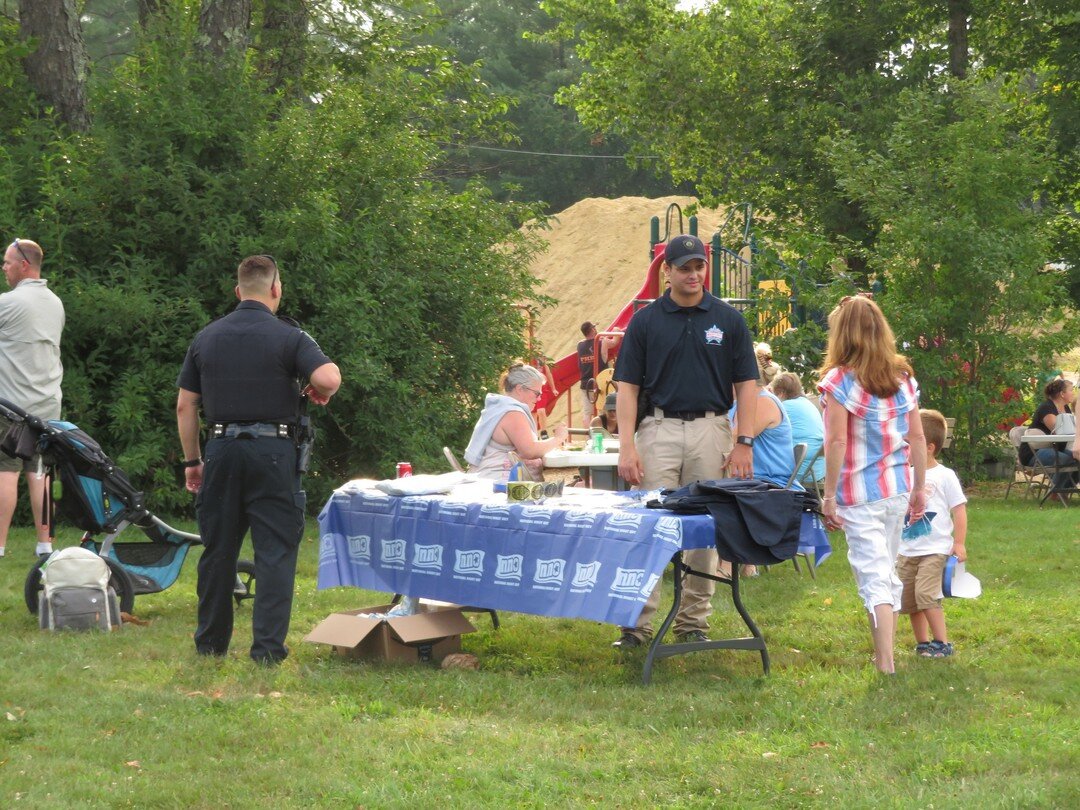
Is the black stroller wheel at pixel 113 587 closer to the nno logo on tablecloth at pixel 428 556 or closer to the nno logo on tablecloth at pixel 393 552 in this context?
the nno logo on tablecloth at pixel 393 552

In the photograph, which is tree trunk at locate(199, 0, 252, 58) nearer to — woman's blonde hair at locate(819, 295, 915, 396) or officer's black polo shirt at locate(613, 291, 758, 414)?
officer's black polo shirt at locate(613, 291, 758, 414)

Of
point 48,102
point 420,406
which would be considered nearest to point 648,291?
point 420,406

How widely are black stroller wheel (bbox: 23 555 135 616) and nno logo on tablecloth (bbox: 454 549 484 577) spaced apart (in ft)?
7.43

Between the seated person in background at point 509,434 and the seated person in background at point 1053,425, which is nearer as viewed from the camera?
the seated person in background at point 509,434

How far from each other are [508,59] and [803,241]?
148ft

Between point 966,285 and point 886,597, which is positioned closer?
point 886,597

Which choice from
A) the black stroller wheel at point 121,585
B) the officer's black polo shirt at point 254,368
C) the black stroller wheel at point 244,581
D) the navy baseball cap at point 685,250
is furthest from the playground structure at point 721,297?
the black stroller wheel at point 121,585

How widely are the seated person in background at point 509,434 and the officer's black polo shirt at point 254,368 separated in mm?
1919

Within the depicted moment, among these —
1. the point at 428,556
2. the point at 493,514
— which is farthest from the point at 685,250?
the point at 428,556

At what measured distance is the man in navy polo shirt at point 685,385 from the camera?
23.3 ft

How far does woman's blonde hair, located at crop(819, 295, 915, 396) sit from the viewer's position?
6.55m

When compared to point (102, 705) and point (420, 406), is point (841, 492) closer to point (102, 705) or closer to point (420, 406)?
point (102, 705)

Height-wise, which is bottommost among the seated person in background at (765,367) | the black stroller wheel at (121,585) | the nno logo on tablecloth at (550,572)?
the black stroller wheel at (121,585)

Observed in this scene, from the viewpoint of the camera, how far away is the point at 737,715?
5.90 meters
